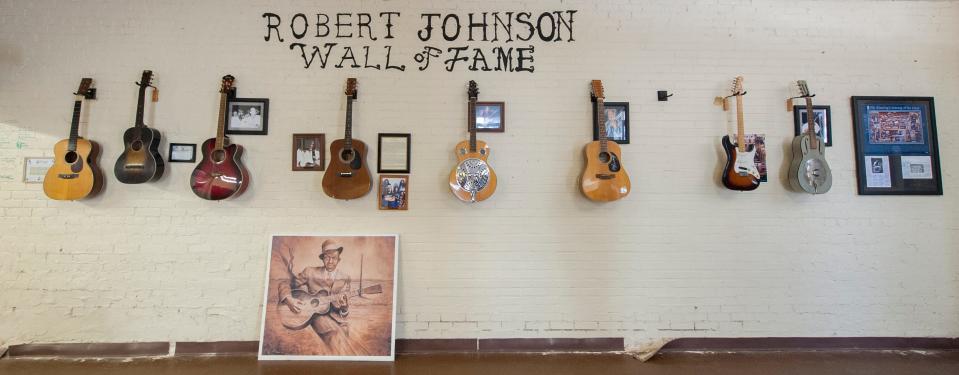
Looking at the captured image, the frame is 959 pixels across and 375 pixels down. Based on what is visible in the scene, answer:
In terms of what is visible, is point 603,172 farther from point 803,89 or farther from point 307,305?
point 307,305

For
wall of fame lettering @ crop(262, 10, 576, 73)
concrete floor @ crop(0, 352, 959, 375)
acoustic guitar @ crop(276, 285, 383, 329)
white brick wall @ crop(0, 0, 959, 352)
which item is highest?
wall of fame lettering @ crop(262, 10, 576, 73)

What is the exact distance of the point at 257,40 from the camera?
2980mm

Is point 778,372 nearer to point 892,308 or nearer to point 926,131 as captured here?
point 892,308

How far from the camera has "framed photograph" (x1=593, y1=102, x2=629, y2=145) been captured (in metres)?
2.93

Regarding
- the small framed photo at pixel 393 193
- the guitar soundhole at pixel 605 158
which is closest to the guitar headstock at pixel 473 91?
the small framed photo at pixel 393 193

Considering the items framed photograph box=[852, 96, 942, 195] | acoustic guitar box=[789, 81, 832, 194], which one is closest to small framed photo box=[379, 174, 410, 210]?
acoustic guitar box=[789, 81, 832, 194]

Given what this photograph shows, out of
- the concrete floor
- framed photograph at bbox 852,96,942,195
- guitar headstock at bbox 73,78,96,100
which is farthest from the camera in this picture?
framed photograph at bbox 852,96,942,195

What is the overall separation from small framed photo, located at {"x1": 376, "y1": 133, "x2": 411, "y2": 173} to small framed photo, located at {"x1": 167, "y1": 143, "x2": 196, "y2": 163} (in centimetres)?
137

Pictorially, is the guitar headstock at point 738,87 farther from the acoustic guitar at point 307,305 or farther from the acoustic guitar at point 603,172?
the acoustic guitar at point 307,305

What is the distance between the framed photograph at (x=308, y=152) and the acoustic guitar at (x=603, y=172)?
1.94m

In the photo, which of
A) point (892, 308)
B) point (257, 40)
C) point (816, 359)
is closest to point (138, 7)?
point (257, 40)

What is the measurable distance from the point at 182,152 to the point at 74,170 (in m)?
0.68

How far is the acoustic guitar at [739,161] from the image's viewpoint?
283 cm

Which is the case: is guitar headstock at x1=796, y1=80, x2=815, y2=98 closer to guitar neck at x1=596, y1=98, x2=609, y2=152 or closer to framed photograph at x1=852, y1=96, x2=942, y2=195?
framed photograph at x1=852, y1=96, x2=942, y2=195
